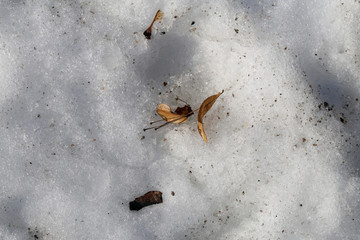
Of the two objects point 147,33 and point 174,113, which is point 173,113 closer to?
point 174,113

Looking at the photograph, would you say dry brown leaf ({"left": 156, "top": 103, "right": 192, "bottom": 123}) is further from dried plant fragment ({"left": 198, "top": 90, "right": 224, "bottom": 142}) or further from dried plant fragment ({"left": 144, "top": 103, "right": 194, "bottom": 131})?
dried plant fragment ({"left": 198, "top": 90, "right": 224, "bottom": 142})

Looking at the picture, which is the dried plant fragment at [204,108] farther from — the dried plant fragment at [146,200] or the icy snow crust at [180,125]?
the dried plant fragment at [146,200]

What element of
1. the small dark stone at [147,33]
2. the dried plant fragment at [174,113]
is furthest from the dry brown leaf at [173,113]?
the small dark stone at [147,33]

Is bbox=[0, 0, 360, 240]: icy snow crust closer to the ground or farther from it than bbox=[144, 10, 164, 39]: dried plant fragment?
closer to the ground

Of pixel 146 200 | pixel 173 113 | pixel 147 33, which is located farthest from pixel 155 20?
pixel 146 200

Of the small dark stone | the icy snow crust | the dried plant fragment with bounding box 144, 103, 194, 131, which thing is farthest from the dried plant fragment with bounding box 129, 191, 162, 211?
the small dark stone

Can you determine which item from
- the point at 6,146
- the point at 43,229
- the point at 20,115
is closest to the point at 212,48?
the point at 20,115
